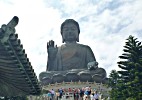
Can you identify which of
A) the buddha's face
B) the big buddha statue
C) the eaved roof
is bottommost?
the eaved roof

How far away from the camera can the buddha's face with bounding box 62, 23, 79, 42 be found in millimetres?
41031

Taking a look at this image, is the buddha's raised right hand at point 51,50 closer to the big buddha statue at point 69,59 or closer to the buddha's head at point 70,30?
the big buddha statue at point 69,59

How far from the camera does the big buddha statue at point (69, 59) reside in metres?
36.2

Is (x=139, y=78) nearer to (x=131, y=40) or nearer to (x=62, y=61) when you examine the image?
(x=131, y=40)

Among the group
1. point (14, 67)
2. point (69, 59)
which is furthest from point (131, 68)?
point (69, 59)

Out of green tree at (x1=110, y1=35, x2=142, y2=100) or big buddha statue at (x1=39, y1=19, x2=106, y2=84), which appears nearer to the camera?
green tree at (x1=110, y1=35, x2=142, y2=100)

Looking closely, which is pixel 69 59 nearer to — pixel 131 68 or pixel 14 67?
pixel 131 68

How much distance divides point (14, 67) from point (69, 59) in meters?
33.1

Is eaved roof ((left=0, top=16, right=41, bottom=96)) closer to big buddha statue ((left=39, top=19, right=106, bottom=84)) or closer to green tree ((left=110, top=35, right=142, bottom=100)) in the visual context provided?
green tree ((left=110, top=35, right=142, bottom=100))

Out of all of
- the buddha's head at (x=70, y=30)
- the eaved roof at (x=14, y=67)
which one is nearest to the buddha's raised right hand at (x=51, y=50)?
the buddha's head at (x=70, y=30)

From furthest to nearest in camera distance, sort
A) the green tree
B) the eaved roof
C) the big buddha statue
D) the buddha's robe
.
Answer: the buddha's robe < the big buddha statue < the green tree < the eaved roof

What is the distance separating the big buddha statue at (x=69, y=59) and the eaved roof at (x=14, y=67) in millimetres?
27404

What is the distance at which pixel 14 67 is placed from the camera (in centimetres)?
680

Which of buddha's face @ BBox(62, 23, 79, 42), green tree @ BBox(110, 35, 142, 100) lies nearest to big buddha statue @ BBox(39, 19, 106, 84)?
buddha's face @ BBox(62, 23, 79, 42)
